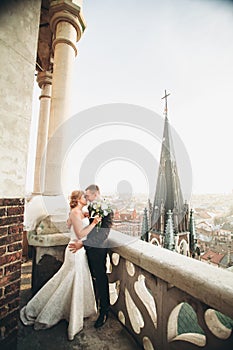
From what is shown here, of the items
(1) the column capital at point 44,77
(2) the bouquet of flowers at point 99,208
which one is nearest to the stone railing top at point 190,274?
(2) the bouquet of flowers at point 99,208

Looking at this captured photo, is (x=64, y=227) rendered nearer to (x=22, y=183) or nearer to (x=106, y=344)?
(x=22, y=183)

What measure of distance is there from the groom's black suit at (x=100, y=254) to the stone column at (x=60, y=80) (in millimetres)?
1222

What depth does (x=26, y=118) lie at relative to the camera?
6.84 ft

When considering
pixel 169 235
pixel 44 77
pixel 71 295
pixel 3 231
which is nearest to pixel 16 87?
pixel 3 231

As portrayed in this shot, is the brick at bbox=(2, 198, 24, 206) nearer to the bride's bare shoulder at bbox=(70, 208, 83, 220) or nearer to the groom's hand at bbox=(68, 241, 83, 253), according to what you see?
the bride's bare shoulder at bbox=(70, 208, 83, 220)

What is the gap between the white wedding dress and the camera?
2.36m

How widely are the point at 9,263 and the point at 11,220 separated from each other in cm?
42

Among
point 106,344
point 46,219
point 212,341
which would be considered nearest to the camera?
point 212,341

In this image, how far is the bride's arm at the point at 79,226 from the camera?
8.21 feet

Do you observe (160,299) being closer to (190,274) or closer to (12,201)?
(190,274)

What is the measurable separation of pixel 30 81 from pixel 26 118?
43 cm

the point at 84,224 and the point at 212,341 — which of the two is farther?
the point at 84,224

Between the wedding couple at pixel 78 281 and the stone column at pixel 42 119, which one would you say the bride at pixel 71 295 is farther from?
the stone column at pixel 42 119

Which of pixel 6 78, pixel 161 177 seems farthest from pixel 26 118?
pixel 161 177
